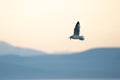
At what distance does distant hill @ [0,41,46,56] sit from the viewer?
4.63m

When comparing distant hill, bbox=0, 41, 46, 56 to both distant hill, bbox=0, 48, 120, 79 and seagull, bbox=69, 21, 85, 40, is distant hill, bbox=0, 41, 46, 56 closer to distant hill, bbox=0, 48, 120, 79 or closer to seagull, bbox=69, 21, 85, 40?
distant hill, bbox=0, 48, 120, 79

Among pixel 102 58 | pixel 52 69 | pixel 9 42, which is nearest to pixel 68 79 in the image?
pixel 52 69

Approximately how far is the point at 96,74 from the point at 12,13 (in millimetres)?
1461

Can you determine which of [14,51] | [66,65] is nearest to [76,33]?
[66,65]

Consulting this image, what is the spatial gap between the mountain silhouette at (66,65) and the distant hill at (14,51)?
0.16 feet

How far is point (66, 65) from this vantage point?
15.6ft

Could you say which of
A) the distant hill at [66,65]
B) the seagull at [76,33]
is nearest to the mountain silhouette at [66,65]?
the distant hill at [66,65]

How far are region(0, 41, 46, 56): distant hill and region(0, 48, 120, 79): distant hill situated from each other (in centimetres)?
6

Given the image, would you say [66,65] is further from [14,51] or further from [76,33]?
[14,51]

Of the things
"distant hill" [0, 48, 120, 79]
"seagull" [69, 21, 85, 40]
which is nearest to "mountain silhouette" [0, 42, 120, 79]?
"distant hill" [0, 48, 120, 79]

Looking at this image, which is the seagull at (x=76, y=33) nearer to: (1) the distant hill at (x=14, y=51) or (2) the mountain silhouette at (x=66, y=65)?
(2) the mountain silhouette at (x=66, y=65)

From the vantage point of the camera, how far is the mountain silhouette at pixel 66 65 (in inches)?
Result: 186

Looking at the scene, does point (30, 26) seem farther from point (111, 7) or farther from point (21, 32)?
point (111, 7)

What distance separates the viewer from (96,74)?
4820mm
